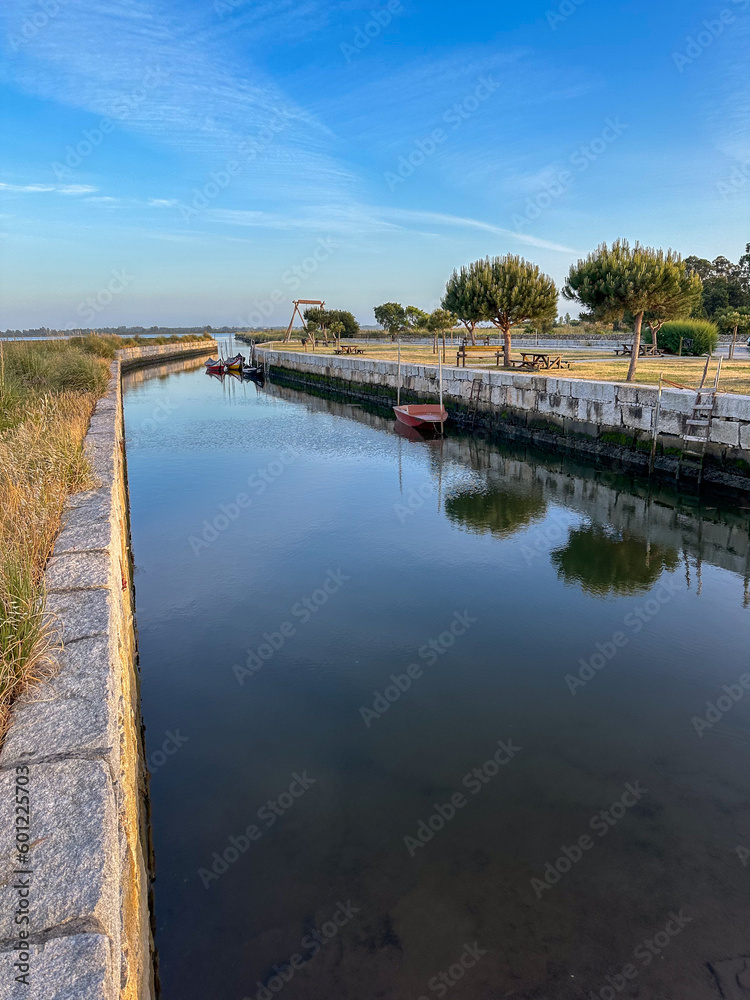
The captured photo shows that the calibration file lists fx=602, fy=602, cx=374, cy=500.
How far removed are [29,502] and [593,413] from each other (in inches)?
542

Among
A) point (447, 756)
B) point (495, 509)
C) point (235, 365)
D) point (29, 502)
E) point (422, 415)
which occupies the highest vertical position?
point (235, 365)

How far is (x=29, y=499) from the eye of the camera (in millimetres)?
6062

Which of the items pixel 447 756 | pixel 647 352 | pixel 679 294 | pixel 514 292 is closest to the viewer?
pixel 447 756

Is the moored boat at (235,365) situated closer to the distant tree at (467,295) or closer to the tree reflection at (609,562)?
the distant tree at (467,295)

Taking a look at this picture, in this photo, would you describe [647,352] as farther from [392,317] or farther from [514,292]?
[392,317]

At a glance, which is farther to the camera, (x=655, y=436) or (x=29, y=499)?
(x=655, y=436)

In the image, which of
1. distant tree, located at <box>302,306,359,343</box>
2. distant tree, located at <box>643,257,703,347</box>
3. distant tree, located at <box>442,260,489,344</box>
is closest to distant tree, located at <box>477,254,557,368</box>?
distant tree, located at <box>442,260,489,344</box>

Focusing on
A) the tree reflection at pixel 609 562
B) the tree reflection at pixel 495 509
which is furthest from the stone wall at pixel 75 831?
the tree reflection at pixel 495 509

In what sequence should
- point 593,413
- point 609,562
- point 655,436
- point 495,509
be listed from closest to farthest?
point 609,562
point 495,509
point 655,436
point 593,413

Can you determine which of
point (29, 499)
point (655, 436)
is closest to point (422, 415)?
point (655, 436)

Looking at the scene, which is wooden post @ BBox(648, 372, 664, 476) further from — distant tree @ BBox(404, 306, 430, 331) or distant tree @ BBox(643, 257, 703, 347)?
distant tree @ BBox(404, 306, 430, 331)

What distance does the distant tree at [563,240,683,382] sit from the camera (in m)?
18.1

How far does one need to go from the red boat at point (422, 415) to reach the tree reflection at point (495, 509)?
6342 mm

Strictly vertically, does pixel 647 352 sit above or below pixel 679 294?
below
